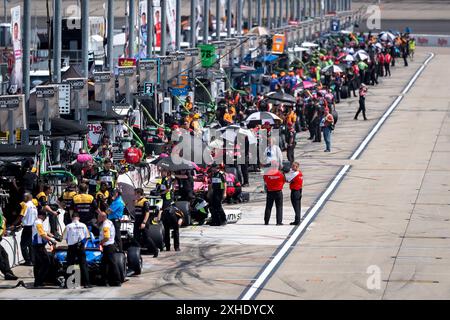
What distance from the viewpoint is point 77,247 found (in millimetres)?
26047

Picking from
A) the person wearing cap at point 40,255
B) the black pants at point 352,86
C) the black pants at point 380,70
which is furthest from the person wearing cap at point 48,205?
the black pants at point 380,70

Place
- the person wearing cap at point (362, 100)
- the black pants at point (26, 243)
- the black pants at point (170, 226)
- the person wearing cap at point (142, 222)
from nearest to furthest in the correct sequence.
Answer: the black pants at point (26, 243), the person wearing cap at point (142, 222), the black pants at point (170, 226), the person wearing cap at point (362, 100)

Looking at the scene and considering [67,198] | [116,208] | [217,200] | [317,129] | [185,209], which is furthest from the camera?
[317,129]

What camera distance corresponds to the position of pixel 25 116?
33.1 meters

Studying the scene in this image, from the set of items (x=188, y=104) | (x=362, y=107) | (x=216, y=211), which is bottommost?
(x=362, y=107)

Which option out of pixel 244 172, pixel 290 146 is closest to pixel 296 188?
pixel 244 172

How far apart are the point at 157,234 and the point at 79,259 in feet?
11.9

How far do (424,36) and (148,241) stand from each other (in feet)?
243

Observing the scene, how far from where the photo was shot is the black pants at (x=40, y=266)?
26.0 m

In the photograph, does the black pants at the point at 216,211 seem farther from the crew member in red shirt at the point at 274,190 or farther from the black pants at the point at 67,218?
the black pants at the point at 67,218

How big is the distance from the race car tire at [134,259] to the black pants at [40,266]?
162cm

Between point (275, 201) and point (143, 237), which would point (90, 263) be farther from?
point (275, 201)

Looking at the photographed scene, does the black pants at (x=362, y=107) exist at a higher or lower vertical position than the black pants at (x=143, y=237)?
lower

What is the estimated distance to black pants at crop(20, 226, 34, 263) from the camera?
28172 millimetres
